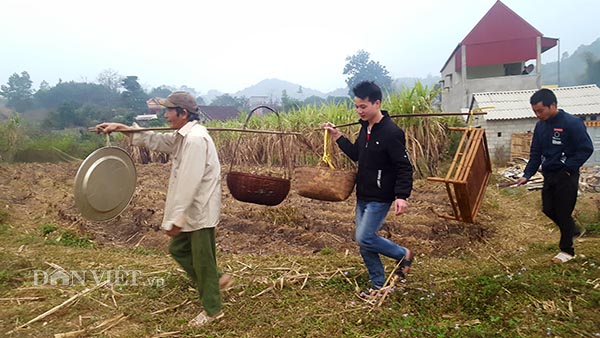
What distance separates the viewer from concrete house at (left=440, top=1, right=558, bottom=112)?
1961cm

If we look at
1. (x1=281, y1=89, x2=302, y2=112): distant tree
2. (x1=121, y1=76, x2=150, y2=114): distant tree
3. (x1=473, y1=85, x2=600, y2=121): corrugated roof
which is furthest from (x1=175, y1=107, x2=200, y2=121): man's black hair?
(x1=121, y1=76, x2=150, y2=114): distant tree

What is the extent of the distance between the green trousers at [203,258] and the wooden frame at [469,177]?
6.10 ft

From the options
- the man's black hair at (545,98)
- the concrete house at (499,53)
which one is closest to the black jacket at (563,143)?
the man's black hair at (545,98)

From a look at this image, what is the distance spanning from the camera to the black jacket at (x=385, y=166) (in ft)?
9.89

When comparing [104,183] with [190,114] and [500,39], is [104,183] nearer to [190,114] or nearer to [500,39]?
[190,114]

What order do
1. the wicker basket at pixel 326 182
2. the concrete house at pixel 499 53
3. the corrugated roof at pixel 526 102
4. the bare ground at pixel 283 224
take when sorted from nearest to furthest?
the wicker basket at pixel 326 182 → the bare ground at pixel 283 224 → the corrugated roof at pixel 526 102 → the concrete house at pixel 499 53

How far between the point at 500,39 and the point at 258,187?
21.1 meters

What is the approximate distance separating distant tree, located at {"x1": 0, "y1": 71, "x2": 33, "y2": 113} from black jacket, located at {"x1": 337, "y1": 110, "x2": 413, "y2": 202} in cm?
4366

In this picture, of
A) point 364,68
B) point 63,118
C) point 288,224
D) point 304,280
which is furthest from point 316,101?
point 364,68

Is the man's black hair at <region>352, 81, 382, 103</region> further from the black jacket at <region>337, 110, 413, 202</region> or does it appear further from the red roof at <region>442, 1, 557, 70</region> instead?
the red roof at <region>442, 1, 557, 70</region>

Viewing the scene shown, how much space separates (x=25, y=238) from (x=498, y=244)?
20.4ft

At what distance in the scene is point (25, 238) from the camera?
18.2 ft

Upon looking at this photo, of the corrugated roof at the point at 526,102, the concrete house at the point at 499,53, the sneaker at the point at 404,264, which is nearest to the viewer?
the sneaker at the point at 404,264

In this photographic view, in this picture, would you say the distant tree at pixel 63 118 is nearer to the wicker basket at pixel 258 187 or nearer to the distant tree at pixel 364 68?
the wicker basket at pixel 258 187
